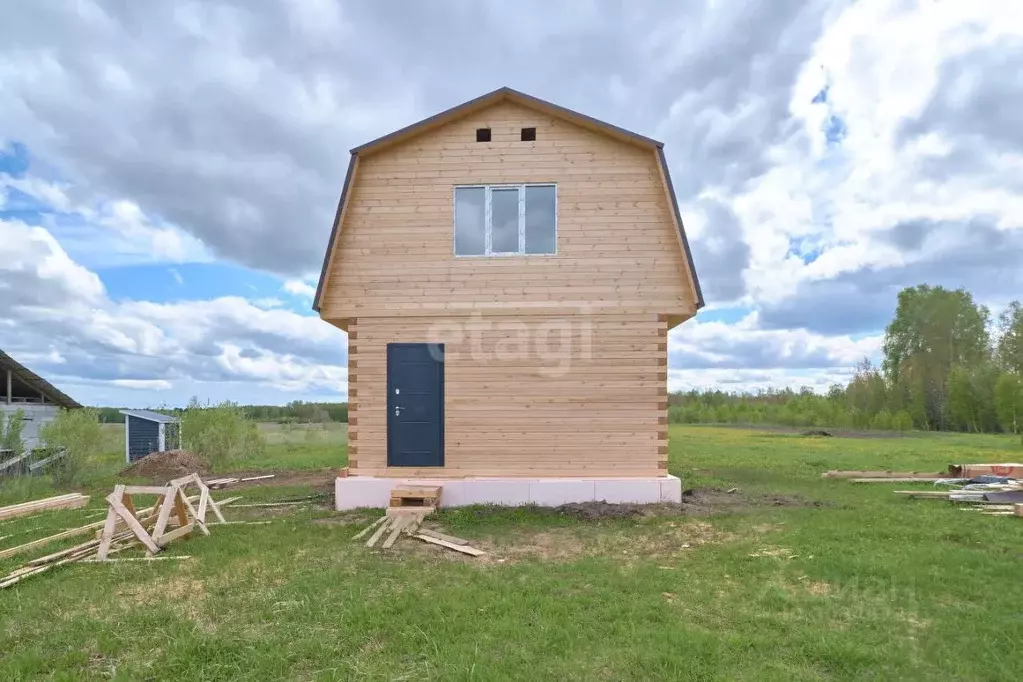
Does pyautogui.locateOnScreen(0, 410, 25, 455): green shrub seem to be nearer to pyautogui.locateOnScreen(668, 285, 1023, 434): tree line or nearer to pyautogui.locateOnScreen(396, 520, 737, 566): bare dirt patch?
pyautogui.locateOnScreen(396, 520, 737, 566): bare dirt patch

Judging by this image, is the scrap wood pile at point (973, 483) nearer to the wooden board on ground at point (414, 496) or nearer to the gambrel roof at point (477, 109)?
the gambrel roof at point (477, 109)

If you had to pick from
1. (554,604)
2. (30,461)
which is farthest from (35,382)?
(554,604)

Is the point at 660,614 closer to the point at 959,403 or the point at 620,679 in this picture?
the point at 620,679

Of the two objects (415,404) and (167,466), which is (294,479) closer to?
(167,466)

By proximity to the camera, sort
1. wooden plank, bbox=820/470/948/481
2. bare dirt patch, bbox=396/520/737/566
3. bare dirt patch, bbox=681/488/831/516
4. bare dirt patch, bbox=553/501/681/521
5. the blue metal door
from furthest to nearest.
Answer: wooden plank, bbox=820/470/948/481
the blue metal door
bare dirt patch, bbox=681/488/831/516
bare dirt patch, bbox=553/501/681/521
bare dirt patch, bbox=396/520/737/566

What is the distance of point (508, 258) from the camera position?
10.5 meters

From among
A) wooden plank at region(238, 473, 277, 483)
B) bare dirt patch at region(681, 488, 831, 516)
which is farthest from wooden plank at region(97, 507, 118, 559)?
wooden plank at region(238, 473, 277, 483)

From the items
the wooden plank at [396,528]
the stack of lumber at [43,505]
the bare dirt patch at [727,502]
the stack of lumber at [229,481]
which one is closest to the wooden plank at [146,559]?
the wooden plank at [396,528]

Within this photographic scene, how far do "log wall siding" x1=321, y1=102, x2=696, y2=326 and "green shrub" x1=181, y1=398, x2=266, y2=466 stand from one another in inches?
442

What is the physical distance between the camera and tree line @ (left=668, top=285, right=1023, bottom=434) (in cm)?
3606

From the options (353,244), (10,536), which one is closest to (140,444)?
(10,536)

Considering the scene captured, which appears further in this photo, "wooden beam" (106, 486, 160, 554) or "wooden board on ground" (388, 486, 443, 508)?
"wooden board on ground" (388, 486, 443, 508)

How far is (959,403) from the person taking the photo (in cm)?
3631

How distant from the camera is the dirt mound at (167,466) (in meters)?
16.6
